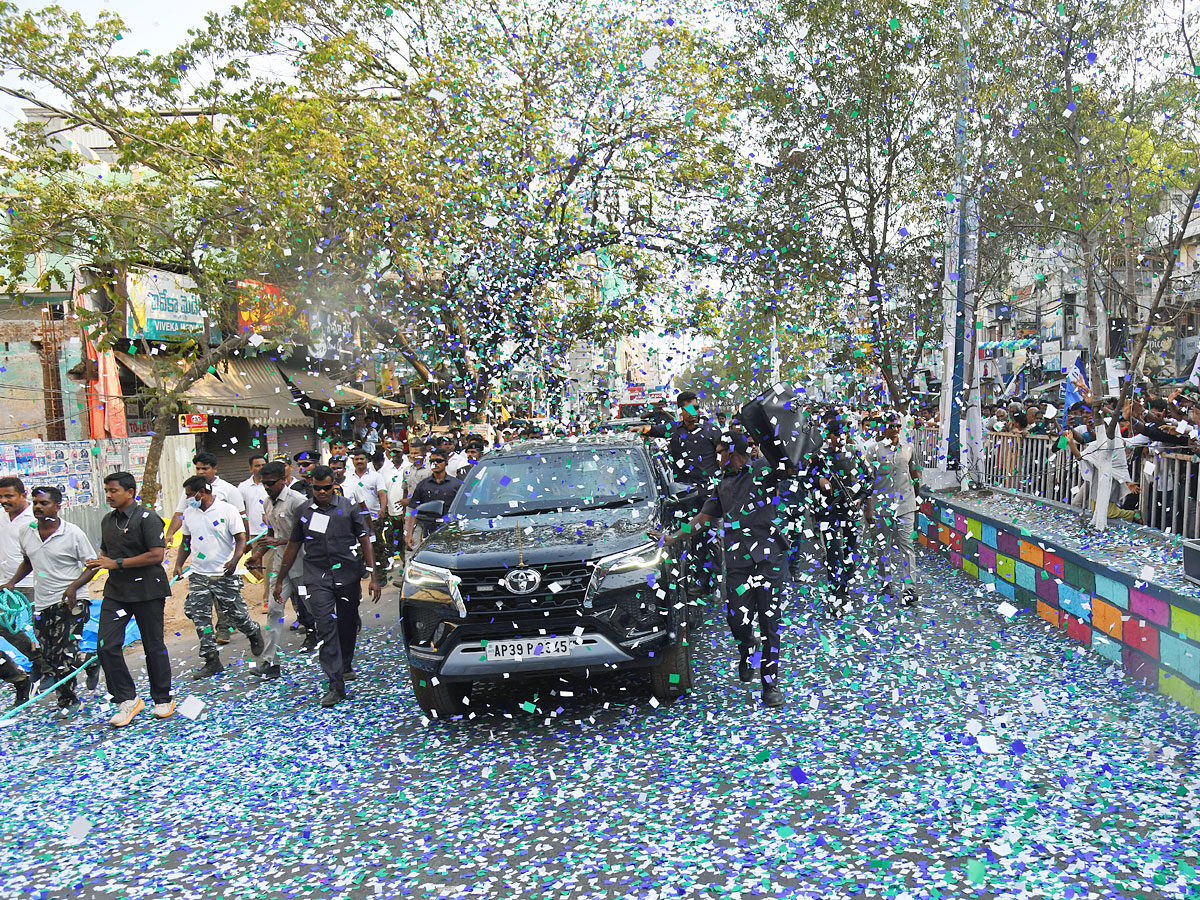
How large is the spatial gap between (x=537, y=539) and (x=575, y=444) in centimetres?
172

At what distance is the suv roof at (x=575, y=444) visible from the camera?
23.9 feet

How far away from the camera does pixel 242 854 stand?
4199 mm

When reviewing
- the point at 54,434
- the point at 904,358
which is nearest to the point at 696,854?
the point at 904,358

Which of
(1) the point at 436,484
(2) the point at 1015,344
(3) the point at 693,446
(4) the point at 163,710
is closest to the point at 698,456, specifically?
(3) the point at 693,446

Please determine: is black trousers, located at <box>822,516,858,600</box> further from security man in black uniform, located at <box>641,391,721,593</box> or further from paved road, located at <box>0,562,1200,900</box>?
paved road, located at <box>0,562,1200,900</box>

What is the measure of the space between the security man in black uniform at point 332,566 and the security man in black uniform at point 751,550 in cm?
255

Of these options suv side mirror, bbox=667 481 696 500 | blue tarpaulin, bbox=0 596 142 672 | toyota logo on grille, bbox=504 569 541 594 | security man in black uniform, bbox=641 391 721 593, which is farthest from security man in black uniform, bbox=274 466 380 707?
security man in black uniform, bbox=641 391 721 593

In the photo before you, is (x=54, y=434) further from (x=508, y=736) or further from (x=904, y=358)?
(x=904, y=358)

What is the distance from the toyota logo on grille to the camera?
17.9 ft

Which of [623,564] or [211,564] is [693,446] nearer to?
[623,564]

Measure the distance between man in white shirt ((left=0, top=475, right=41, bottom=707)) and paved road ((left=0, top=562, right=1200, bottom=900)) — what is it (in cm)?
33

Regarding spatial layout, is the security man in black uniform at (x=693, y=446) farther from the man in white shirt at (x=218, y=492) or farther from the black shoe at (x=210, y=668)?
the black shoe at (x=210, y=668)

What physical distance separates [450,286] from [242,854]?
43.5 feet

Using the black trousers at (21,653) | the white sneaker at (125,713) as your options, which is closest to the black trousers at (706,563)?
the white sneaker at (125,713)
